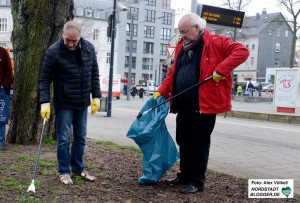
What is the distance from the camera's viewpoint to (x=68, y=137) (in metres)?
4.49

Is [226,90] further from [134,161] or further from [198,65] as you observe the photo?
[134,161]

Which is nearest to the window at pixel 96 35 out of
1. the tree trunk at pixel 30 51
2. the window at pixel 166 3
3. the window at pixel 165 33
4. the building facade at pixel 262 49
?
Result: the window at pixel 165 33

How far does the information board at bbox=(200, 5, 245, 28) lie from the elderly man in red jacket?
32.9 feet

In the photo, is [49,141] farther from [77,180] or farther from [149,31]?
[149,31]

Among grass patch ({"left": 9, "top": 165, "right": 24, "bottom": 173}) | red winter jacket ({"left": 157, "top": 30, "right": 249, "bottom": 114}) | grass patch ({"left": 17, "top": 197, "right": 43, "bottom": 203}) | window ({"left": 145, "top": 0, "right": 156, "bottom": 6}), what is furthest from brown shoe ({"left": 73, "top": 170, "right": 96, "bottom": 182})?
window ({"left": 145, "top": 0, "right": 156, "bottom": 6})

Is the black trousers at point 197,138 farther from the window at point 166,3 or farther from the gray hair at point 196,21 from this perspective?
the window at point 166,3

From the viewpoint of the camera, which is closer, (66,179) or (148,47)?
(66,179)

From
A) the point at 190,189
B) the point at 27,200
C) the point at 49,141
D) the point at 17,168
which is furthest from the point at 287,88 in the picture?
the point at 27,200

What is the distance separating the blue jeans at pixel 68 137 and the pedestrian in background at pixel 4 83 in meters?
1.87

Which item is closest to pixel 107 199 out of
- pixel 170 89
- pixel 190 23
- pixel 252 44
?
pixel 170 89

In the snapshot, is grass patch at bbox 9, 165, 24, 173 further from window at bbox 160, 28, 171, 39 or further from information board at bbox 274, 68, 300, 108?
window at bbox 160, 28, 171, 39

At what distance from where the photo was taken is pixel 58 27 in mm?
6355

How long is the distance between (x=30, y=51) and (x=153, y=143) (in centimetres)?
273

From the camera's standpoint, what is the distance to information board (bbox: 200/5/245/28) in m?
14.3
